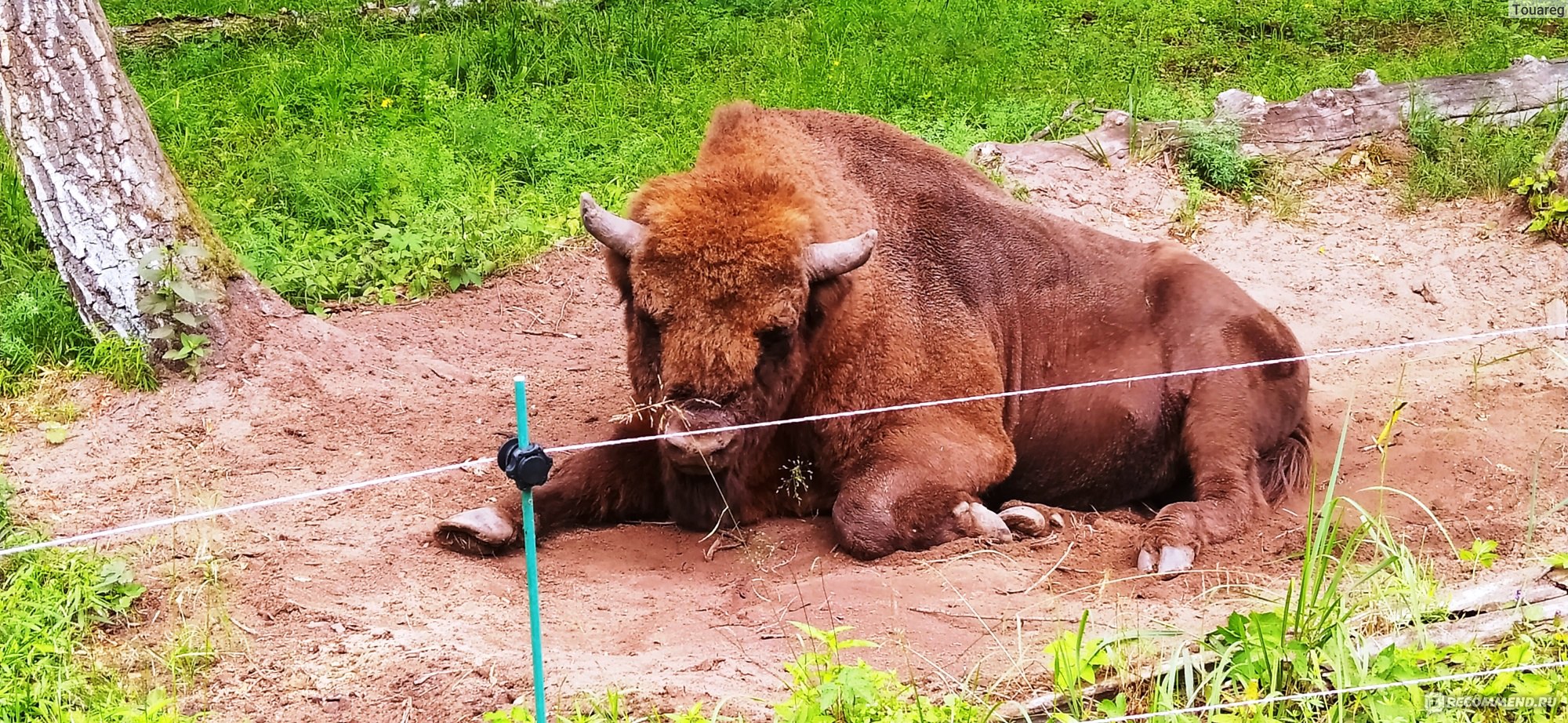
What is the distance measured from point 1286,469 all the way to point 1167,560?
1.27m

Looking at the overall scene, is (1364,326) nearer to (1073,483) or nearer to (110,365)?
(1073,483)

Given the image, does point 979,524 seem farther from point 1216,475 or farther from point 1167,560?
point 1216,475

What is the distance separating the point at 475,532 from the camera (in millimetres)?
4809

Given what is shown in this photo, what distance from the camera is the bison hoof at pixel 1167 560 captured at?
4.83 meters

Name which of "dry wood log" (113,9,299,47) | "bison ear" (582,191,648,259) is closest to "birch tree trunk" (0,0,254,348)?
"bison ear" (582,191,648,259)

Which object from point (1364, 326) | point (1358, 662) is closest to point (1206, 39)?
point (1364, 326)

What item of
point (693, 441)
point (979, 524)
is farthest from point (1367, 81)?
point (693, 441)

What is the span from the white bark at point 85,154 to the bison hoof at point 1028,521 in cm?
397

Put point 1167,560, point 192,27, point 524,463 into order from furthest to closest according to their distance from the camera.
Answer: point 192,27
point 1167,560
point 524,463

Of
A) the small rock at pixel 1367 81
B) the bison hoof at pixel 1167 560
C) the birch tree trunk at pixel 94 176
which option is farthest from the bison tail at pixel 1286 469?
the birch tree trunk at pixel 94 176

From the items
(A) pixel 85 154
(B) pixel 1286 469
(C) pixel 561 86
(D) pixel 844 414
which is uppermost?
(A) pixel 85 154

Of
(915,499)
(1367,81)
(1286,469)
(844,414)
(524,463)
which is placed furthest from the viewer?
(1367,81)

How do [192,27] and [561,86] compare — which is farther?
[192,27]

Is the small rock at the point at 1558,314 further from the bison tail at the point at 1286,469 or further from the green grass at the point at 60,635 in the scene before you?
the green grass at the point at 60,635
